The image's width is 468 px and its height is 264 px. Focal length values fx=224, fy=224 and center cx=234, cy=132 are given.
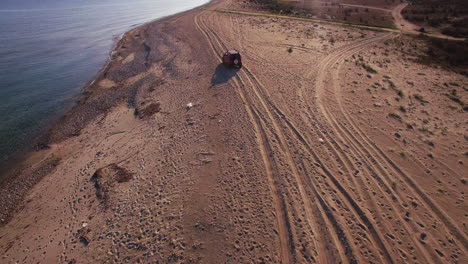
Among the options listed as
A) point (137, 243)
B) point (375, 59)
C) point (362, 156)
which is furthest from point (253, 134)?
point (375, 59)

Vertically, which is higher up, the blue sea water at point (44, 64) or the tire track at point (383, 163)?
the blue sea water at point (44, 64)

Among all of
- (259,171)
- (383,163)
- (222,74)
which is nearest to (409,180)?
(383,163)

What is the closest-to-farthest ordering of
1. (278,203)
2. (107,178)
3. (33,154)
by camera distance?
(278,203), (107,178), (33,154)

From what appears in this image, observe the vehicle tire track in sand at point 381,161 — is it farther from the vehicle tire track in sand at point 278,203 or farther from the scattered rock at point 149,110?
the scattered rock at point 149,110

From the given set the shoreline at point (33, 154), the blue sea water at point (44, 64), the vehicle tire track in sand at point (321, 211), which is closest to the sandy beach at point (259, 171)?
the vehicle tire track in sand at point (321, 211)

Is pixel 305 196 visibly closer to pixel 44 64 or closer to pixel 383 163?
pixel 383 163

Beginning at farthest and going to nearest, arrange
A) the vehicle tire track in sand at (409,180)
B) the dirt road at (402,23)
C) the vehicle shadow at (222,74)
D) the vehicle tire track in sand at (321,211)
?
1. the dirt road at (402,23)
2. the vehicle shadow at (222,74)
3. the vehicle tire track in sand at (409,180)
4. the vehicle tire track in sand at (321,211)

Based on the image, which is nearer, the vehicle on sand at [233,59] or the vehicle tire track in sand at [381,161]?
the vehicle tire track in sand at [381,161]
